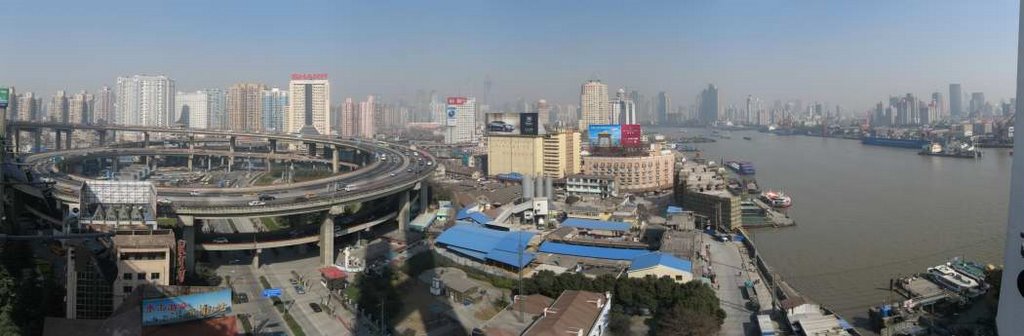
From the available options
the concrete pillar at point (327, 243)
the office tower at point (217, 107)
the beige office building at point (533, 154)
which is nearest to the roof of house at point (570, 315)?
the concrete pillar at point (327, 243)

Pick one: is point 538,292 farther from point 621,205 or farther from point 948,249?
point 948,249

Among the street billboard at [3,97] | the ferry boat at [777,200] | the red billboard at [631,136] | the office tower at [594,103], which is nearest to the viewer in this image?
the street billboard at [3,97]

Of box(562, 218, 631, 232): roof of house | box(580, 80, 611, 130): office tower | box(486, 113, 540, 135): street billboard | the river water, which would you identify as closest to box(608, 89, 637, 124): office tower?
box(580, 80, 611, 130): office tower

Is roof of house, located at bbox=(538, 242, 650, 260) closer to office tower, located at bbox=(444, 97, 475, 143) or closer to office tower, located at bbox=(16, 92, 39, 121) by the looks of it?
office tower, located at bbox=(444, 97, 475, 143)

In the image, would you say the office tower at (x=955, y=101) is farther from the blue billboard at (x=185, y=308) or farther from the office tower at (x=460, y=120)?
the blue billboard at (x=185, y=308)

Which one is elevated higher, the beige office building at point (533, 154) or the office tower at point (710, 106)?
the office tower at point (710, 106)

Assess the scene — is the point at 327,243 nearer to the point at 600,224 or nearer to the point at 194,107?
the point at 600,224

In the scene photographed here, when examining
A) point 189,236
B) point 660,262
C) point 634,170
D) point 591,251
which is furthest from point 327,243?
point 634,170
